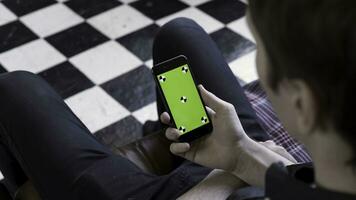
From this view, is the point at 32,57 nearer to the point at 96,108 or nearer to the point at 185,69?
the point at 96,108

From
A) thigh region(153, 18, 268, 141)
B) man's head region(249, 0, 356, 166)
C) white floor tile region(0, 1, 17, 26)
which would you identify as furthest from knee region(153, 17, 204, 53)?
white floor tile region(0, 1, 17, 26)

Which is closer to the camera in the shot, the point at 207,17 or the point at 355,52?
the point at 355,52

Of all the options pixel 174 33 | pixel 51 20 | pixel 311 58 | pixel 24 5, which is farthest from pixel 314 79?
pixel 24 5

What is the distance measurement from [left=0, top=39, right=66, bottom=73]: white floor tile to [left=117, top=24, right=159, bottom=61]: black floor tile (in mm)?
238

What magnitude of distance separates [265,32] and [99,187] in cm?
49

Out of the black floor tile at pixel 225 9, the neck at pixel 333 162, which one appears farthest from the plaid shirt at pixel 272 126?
the black floor tile at pixel 225 9

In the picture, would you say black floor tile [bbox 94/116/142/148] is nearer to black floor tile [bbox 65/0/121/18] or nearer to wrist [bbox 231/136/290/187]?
black floor tile [bbox 65/0/121/18]

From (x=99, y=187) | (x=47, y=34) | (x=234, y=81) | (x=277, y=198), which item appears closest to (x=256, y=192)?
(x=277, y=198)

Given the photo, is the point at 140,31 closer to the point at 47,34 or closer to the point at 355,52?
the point at 47,34

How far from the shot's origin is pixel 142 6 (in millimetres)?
2168

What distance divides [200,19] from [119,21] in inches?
12.2

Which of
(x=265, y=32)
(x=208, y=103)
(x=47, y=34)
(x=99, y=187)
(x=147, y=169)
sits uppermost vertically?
(x=265, y=32)

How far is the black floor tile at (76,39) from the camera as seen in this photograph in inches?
76.7

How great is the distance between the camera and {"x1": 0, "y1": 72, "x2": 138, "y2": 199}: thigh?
0.95 metres
